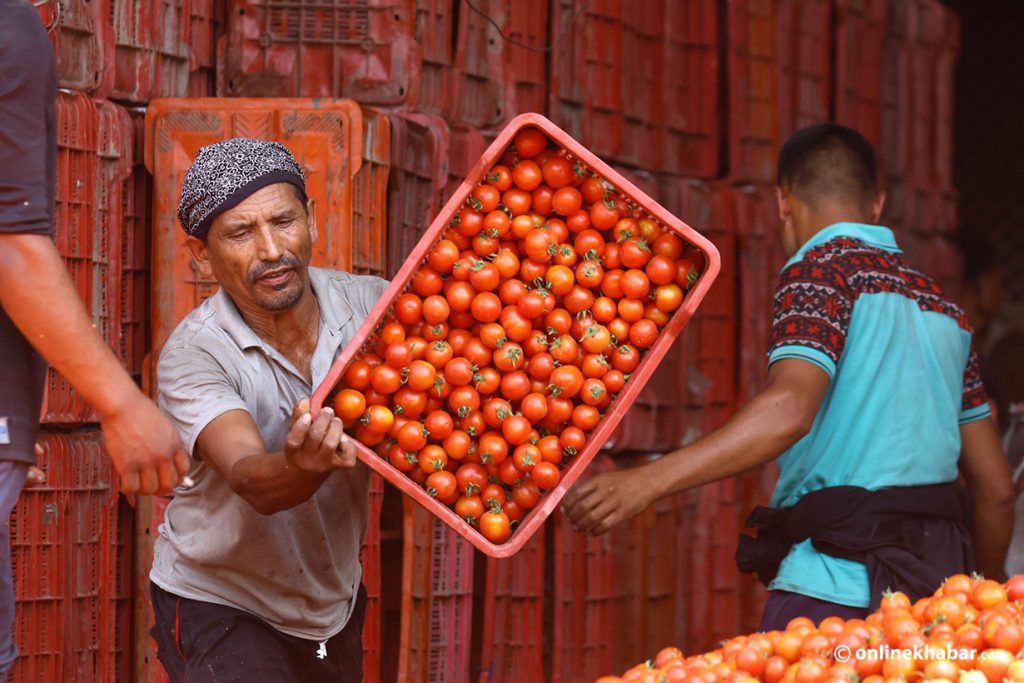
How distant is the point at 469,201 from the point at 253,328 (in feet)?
1.74

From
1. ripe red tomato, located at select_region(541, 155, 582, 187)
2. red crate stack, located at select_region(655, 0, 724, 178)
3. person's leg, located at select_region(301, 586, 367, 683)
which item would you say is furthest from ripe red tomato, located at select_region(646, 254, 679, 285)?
→ red crate stack, located at select_region(655, 0, 724, 178)

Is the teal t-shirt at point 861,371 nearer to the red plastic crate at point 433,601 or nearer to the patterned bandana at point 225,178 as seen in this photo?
the red plastic crate at point 433,601

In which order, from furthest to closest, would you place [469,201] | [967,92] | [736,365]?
[967,92] → [736,365] → [469,201]

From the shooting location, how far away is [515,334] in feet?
8.80

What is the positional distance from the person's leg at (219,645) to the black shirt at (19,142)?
0.75 m

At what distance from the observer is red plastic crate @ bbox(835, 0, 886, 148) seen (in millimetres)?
5566

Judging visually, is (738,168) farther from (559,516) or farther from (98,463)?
(98,463)

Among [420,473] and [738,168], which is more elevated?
[738,168]

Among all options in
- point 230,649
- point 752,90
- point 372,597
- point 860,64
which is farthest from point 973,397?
point 860,64

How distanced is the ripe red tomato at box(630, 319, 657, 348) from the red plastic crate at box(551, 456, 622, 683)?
1.62 metres

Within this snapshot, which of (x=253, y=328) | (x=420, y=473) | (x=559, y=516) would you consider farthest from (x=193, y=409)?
(x=559, y=516)

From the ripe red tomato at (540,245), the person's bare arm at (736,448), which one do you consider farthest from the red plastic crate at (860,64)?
the ripe red tomato at (540,245)

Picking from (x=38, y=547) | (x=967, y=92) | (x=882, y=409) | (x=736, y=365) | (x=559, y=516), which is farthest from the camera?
(x=967, y=92)

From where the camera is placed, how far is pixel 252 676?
106 inches
